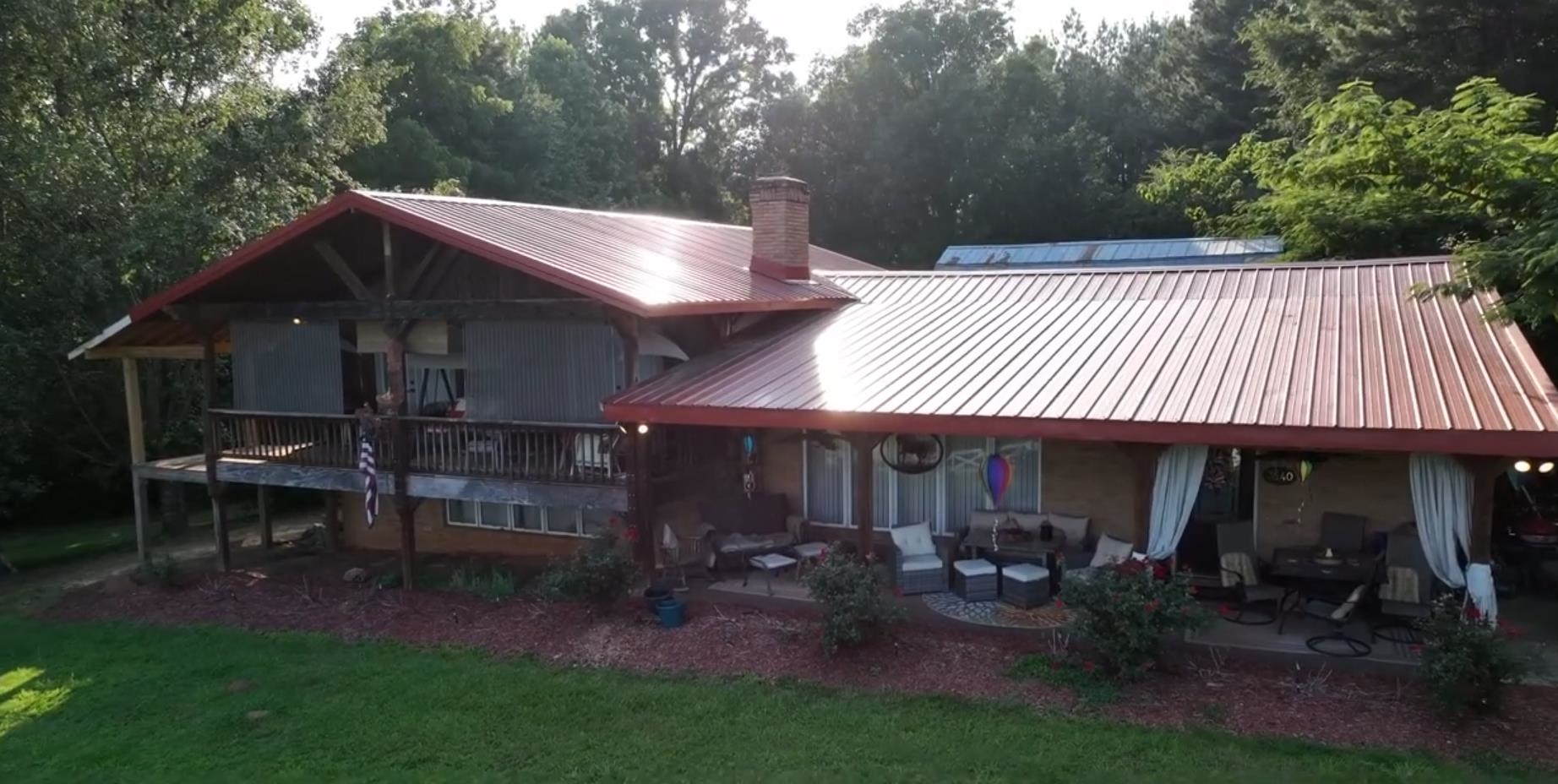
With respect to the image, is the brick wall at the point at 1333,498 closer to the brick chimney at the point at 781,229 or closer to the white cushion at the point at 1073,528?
the white cushion at the point at 1073,528

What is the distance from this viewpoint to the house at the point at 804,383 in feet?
31.1

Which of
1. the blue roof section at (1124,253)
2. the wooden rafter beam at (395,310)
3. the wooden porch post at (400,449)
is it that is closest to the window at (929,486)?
the wooden rafter beam at (395,310)

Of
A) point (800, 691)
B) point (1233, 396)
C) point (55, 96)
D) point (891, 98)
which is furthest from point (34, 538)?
point (891, 98)

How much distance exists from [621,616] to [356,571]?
4.87 meters

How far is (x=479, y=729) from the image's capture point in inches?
349

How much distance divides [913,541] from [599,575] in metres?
3.65

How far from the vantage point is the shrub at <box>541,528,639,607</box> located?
10.9 m

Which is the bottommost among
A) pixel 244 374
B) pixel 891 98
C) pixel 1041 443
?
pixel 1041 443

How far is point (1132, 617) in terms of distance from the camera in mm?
8750

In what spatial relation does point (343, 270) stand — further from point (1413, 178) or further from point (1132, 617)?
point (1413, 178)

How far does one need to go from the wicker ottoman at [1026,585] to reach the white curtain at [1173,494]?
146 centimetres

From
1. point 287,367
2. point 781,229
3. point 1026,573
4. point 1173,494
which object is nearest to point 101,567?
point 287,367

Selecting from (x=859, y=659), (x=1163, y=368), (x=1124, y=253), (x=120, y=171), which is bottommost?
(x=859, y=659)

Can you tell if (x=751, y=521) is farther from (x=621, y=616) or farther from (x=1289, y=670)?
(x=1289, y=670)
